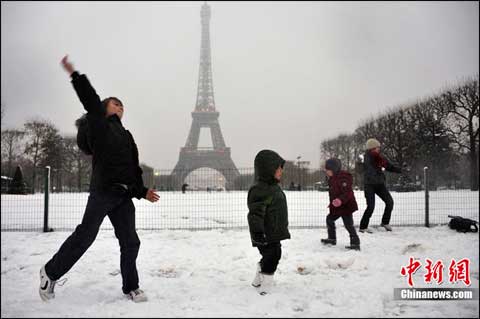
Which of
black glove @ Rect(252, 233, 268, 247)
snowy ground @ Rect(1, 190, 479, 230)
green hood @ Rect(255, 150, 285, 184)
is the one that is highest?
green hood @ Rect(255, 150, 285, 184)

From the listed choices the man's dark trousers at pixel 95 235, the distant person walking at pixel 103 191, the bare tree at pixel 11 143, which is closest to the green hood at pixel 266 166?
the distant person walking at pixel 103 191

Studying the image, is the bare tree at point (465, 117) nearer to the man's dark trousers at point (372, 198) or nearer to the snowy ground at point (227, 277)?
the man's dark trousers at point (372, 198)

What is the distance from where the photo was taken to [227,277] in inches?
153

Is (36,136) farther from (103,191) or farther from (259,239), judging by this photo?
(259,239)

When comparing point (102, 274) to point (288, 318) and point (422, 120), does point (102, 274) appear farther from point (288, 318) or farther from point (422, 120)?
point (422, 120)

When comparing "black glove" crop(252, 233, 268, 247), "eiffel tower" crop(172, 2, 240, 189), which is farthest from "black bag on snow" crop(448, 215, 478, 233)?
"eiffel tower" crop(172, 2, 240, 189)

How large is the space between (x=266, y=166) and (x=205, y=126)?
190 ft

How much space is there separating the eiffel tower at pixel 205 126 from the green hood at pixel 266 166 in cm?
2933

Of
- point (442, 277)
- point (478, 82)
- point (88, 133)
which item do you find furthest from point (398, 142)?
point (88, 133)

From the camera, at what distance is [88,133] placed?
3055mm

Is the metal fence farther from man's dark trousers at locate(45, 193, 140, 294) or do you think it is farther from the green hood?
man's dark trousers at locate(45, 193, 140, 294)

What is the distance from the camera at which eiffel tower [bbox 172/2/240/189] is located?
160 feet

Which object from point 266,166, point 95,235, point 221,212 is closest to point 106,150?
point 95,235

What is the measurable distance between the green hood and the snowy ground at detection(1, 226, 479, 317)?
1070mm
